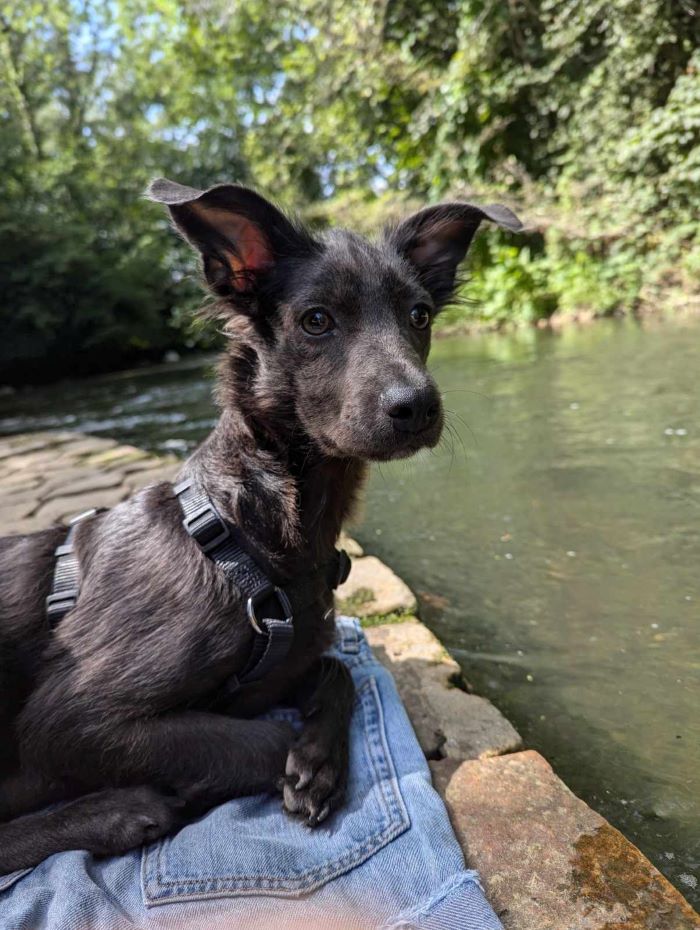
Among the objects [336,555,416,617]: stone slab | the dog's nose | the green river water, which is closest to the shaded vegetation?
the green river water

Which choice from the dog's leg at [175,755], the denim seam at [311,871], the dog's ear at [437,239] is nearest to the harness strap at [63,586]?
the dog's leg at [175,755]

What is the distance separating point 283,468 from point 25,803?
4.08ft

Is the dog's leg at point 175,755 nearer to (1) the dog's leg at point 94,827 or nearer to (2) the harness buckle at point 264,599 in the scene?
(1) the dog's leg at point 94,827

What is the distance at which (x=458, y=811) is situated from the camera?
5.74 ft

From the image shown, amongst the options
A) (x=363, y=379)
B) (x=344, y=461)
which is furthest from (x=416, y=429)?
(x=344, y=461)

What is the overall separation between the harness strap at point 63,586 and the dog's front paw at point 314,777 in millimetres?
832

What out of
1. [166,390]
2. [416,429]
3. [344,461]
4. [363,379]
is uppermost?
[363,379]

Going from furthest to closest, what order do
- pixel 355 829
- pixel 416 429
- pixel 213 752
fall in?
pixel 416 429 → pixel 213 752 → pixel 355 829

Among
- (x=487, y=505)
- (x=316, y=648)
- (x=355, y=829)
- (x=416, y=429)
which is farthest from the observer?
(x=487, y=505)

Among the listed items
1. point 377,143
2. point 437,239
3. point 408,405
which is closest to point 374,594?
point 408,405

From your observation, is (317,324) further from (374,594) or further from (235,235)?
(374,594)

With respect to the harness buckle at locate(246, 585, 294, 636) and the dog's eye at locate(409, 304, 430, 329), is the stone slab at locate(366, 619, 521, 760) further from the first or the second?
the dog's eye at locate(409, 304, 430, 329)

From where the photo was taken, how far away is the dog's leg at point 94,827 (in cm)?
168

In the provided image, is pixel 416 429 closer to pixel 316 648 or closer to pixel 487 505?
pixel 316 648
